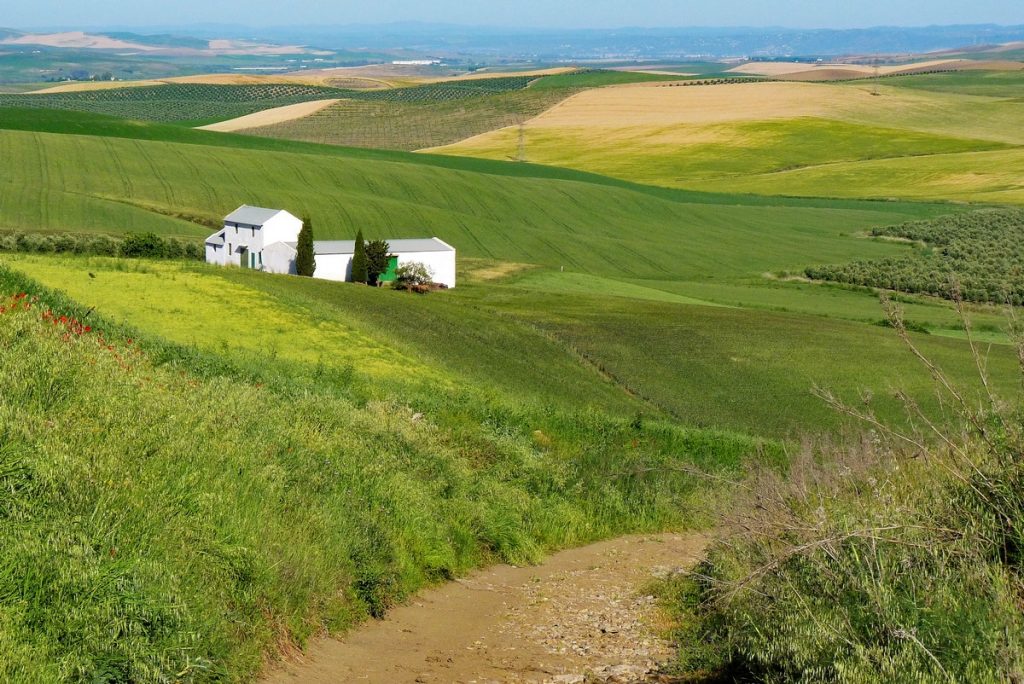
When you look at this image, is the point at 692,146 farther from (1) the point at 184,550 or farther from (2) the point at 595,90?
(1) the point at 184,550

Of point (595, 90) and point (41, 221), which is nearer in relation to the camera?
point (41, 221)

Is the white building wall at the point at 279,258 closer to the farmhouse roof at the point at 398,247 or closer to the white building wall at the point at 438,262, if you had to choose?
the farmhouse roof at the point at 398,247

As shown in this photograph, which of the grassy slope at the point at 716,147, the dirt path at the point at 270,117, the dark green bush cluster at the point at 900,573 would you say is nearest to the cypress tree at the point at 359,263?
the dark green bush cluster at the point at 900,573

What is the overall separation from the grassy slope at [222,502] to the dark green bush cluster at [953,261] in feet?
146

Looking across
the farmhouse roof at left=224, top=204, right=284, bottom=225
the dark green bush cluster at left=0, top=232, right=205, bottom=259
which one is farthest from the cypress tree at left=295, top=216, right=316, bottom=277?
the dark green bush cluster at left=0, top=232, right=205, bottom=259

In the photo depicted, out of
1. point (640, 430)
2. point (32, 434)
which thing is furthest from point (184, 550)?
point (640, 430)

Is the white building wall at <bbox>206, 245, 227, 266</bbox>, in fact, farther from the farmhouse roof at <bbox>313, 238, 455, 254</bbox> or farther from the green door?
the green door

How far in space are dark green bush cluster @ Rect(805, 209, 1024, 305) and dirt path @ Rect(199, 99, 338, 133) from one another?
266 ft

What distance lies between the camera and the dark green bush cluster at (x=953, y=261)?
2601 inches

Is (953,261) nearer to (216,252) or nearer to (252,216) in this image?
(252,216)

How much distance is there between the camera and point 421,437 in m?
20.4

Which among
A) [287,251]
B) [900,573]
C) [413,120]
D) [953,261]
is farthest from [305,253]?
[413,120]

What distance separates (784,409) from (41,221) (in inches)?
1758

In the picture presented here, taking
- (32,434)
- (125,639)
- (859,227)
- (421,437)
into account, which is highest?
(32,434)
